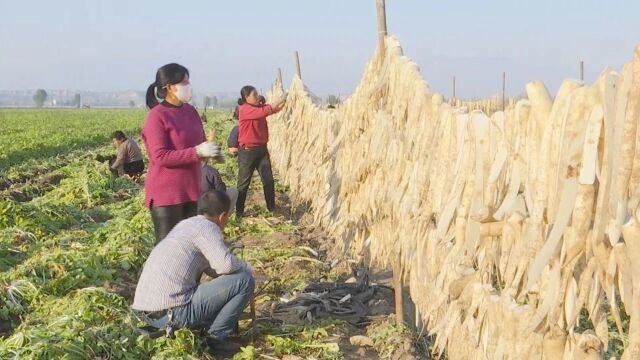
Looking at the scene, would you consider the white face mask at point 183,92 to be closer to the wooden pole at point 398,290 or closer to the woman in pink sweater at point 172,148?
the woman in pink sweater at point 172,148

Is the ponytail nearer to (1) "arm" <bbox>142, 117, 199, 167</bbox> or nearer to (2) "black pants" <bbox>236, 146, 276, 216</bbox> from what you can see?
(1) "arm" <bbox>142, 117, 199, 167</bbox>

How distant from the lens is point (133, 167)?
13.0 m

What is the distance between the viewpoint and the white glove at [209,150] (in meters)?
4.57

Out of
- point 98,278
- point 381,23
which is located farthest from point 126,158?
point 381,23

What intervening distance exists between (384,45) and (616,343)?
8.03 feet

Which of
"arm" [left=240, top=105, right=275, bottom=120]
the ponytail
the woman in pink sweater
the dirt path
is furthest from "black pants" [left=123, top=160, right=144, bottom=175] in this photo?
the ponytail

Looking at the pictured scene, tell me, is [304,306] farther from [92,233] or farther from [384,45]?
[92,233]

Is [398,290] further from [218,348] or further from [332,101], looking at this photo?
[332,101]

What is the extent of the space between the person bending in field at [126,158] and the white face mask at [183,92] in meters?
8.21

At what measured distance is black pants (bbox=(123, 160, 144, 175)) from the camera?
42.5 feet

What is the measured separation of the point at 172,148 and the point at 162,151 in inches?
4.8

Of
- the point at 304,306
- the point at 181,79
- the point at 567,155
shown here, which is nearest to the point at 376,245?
the point at 304,306

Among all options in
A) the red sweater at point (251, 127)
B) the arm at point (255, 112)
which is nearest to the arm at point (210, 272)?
the arm at point (255, 112)

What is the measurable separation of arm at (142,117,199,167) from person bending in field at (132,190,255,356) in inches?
12.7
